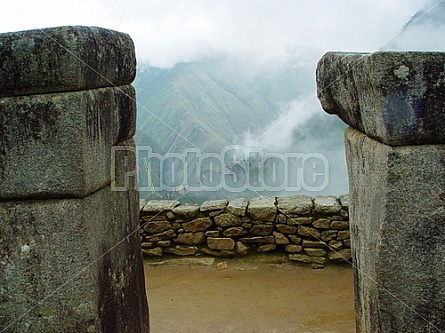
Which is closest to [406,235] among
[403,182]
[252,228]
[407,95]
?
[403,182]

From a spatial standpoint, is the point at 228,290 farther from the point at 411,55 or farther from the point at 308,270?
the point at 411,55

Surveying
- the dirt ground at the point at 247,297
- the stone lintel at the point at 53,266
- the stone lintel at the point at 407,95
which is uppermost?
the stone lintel at the point at 407,95

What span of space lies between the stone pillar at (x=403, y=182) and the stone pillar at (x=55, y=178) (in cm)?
127

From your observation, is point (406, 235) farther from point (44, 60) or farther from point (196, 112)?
point (196, 112)

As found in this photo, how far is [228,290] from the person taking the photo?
5348 millimetres

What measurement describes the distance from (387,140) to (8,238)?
1782 millimetres

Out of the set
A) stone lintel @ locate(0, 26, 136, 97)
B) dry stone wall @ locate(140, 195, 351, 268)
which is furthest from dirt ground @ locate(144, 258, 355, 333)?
stone lintel @ locate(0, 26, 136, 97)

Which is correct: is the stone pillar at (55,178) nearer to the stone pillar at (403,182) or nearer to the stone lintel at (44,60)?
the stone lintel at (44,60)

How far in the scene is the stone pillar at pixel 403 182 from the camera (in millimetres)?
1999

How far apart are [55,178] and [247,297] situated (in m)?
3.46

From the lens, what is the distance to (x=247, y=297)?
516cm

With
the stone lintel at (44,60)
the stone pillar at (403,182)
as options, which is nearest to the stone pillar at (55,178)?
the stone lintel at (44,60)

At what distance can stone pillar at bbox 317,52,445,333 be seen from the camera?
78.7 inches

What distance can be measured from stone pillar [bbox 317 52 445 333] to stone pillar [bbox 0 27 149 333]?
1.27 m
